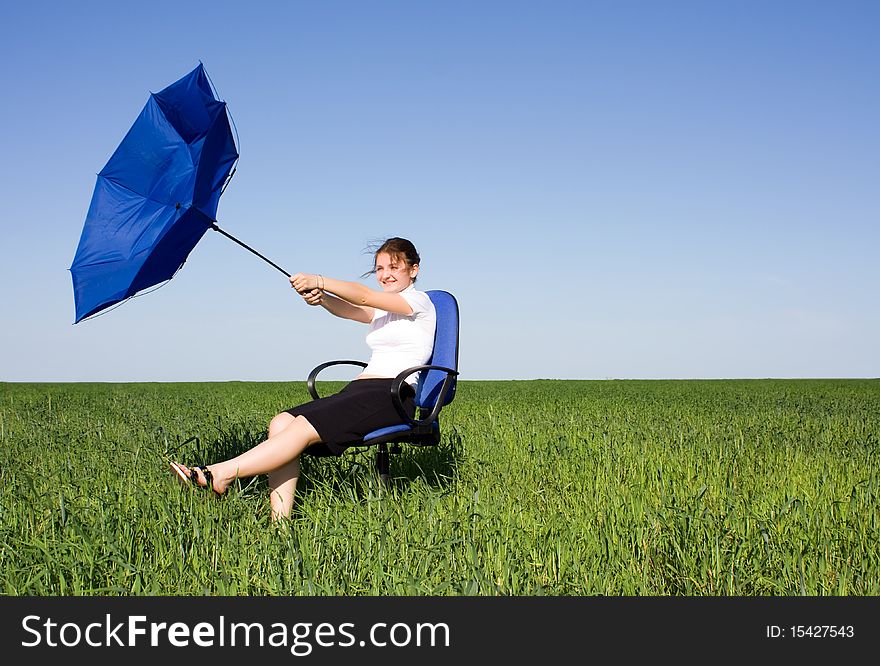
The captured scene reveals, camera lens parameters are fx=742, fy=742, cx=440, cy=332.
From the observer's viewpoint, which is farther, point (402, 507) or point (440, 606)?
point (402, 507)

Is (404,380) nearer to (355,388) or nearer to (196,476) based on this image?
(355,388)

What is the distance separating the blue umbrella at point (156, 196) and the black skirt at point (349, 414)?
894 mm

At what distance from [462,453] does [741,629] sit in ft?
12.5

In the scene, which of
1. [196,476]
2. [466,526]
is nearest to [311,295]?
[196,476]

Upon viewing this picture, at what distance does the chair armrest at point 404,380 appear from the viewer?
4469 millimetres

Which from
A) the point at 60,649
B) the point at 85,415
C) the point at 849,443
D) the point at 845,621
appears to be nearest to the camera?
the point at 60,649

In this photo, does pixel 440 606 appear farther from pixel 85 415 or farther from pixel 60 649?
pixel 85 415

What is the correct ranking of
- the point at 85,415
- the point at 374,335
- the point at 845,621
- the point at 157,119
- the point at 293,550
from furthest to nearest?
1. the point at 85,415
2. the point at 374,335
3. the point at 157,119
4. the point at 293,550
5. the point at 845,621

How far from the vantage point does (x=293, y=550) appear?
3.50m

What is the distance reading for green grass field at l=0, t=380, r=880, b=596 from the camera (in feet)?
11.2

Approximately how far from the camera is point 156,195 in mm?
4230

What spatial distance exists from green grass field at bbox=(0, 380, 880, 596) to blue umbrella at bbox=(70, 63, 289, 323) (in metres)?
1.29

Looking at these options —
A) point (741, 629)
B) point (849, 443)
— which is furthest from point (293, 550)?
point (849, 443)

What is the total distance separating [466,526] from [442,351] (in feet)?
4.45
